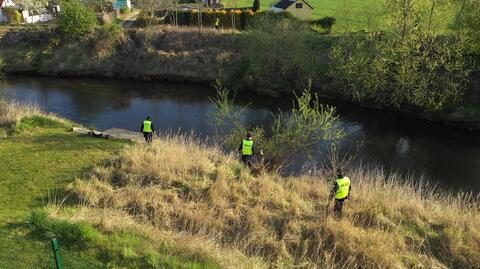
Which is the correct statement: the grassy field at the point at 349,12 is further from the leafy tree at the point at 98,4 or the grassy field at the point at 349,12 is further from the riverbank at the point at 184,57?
the leafy tree at the point at 98,4

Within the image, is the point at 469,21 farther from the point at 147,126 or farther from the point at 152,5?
the point at 152,5

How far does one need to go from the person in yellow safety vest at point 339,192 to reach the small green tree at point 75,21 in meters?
37.5

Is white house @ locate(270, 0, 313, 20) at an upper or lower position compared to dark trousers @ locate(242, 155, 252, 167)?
upper

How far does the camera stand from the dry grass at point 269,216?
12.0 m

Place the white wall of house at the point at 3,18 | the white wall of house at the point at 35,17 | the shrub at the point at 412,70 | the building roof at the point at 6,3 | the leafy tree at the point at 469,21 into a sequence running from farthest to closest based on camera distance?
the building roof at the point at 6,3 → the white wall of house at the point at 35,17 → the white wall of house at the point at 3,18 → the leafy tree at the point at 469,21 → the shrub at the point at 412,70

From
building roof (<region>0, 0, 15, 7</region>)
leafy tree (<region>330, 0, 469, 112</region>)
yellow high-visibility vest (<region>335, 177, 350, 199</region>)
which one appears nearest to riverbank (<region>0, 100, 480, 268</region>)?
yellow high-visibility vest (<region>335, 177, 350, 199</region>)

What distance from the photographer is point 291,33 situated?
124 feet

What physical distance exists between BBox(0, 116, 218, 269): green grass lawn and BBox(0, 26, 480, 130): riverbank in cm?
1980

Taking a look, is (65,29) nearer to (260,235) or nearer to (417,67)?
(417,67)

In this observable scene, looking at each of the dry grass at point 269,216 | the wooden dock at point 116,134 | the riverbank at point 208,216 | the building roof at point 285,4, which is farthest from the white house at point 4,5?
the dry grass at point 269,216

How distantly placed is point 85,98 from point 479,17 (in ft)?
97.2

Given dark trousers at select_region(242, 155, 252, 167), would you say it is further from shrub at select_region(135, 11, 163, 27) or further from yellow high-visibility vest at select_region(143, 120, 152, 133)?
shrub at select_region(135, 11, 163, 27)

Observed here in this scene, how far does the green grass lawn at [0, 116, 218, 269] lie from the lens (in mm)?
9789

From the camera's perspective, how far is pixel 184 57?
1641 inches
